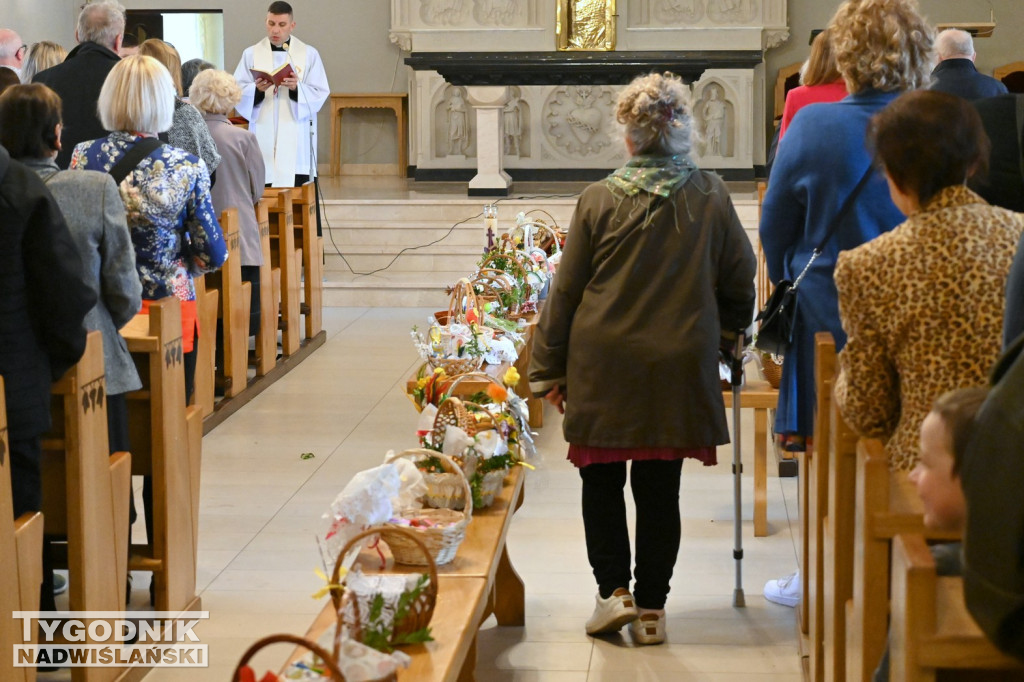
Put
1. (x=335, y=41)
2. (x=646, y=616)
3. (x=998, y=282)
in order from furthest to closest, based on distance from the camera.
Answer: (x=335, y=41), (x=646, y=616), (x=998, y=282)

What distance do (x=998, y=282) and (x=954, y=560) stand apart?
2.15 feet

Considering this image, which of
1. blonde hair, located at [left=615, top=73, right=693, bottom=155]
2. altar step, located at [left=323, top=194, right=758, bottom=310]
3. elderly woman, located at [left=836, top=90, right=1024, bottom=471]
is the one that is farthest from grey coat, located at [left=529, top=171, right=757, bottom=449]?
altar step, located at [left=323, top=194, right=758, bottom=310]

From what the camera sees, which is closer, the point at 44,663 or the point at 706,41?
the point at 44,663

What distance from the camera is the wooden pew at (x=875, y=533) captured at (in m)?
2.20

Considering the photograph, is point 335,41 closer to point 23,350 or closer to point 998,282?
point 23,350

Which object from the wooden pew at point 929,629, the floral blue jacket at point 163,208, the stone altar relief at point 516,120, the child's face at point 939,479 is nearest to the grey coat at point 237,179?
the floral blue jacket at point 163,208

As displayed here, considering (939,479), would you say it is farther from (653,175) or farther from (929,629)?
(653,175)

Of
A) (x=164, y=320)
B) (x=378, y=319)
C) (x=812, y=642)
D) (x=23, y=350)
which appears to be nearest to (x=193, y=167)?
(x=164, y=320)

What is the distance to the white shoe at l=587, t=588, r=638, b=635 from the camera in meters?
3.74

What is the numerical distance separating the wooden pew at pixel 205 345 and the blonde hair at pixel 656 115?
108 inches

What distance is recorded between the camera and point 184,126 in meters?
6.02

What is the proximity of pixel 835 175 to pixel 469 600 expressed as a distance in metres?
1.47

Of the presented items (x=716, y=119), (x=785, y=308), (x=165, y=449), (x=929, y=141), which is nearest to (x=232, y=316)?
(x=165, y=449)

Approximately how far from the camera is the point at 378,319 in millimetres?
9531
